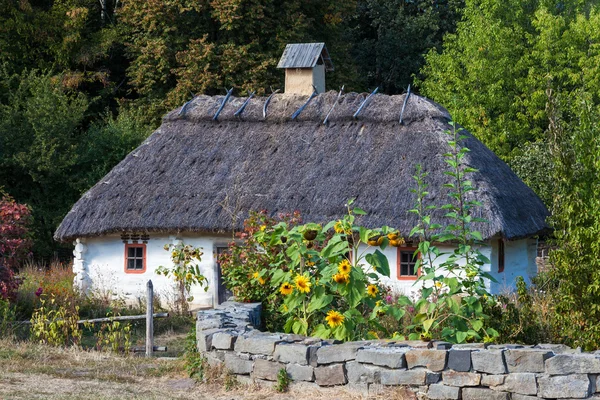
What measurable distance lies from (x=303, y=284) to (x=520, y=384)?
2.21 m

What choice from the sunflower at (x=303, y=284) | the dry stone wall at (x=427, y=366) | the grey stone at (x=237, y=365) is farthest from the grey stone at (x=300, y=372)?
the sunflower at (x=303, y=284)

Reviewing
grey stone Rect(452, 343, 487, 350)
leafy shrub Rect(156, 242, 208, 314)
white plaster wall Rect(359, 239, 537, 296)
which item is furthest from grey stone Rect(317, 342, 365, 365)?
leafy shrub Rect(156, 242, 208, 314)

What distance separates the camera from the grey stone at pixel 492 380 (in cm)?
770

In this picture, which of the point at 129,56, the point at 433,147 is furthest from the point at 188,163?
the point at 129,56

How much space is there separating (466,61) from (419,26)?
387cm

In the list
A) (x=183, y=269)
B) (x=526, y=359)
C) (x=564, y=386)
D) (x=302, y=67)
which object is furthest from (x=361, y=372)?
(x=302, y=67)

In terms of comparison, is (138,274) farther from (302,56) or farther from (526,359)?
(526,359)

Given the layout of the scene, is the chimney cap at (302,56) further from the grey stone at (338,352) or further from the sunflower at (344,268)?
the grey stone at (338,352)

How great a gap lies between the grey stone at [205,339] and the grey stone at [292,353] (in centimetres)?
86

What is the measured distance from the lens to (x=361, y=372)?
317 inches

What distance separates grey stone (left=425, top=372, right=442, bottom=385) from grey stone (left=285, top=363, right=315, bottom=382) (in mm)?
1027

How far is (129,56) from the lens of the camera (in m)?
24.0

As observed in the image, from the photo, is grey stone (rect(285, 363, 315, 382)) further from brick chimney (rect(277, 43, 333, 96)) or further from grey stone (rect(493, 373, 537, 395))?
brick chimney (rect(277, 43, 333, 96))

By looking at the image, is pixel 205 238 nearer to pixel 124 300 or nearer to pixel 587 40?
pixel 124 300
